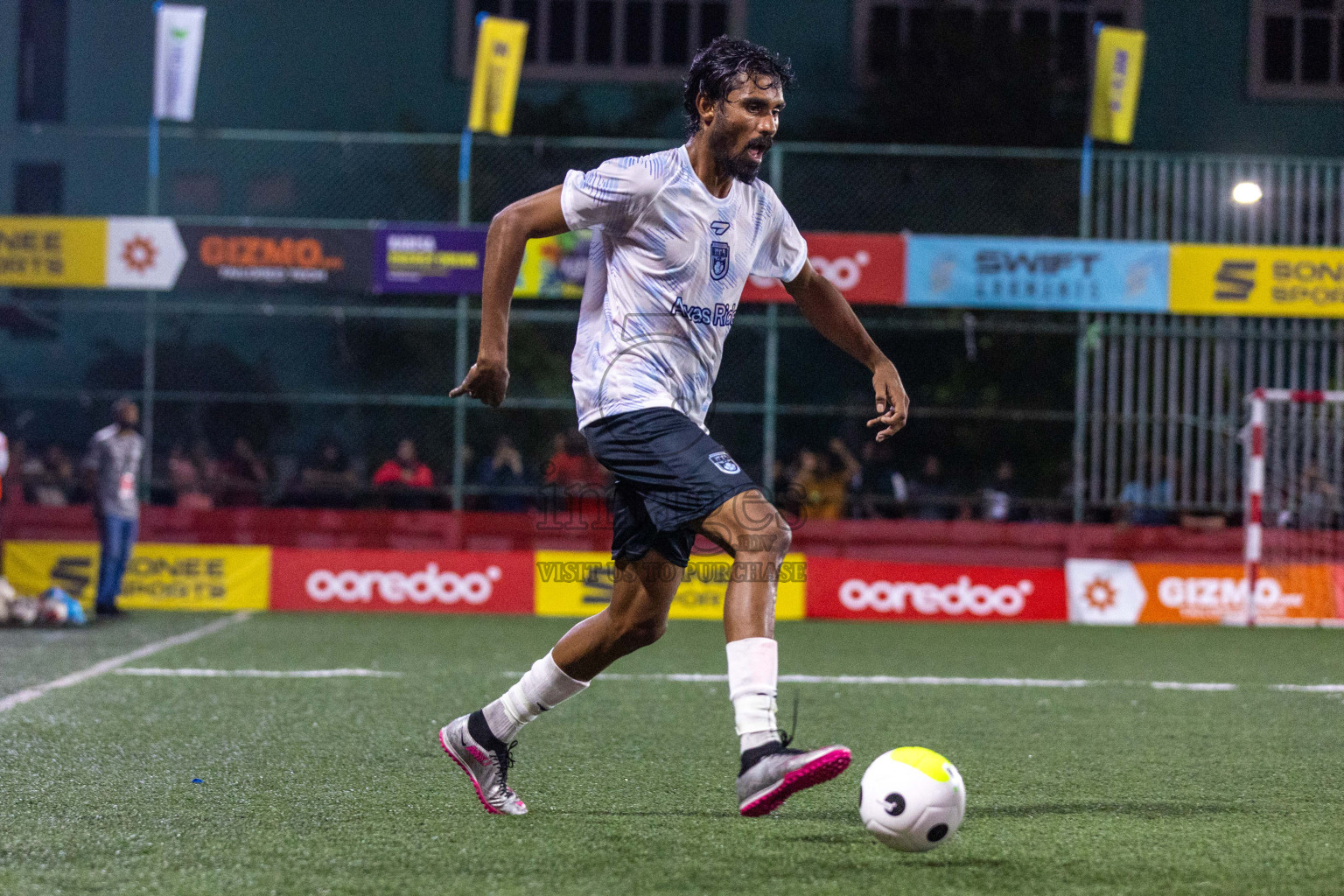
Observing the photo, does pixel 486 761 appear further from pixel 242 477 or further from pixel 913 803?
pixel 242 477

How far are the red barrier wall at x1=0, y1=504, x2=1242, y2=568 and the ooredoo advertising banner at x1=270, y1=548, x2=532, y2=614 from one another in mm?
393

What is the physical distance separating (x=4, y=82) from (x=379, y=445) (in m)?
10.1

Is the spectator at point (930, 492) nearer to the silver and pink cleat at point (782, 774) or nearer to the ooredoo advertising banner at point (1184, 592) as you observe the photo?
the ooredoo advertising banner at point (1184, 592)

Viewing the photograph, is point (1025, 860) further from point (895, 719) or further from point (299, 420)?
point (299, 420)

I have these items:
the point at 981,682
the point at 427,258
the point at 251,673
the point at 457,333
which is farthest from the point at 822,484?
the point at 251,673

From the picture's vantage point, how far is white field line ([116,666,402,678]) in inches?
325

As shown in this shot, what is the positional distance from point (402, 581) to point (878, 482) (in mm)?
6824

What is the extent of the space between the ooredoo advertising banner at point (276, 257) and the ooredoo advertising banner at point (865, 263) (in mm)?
4001

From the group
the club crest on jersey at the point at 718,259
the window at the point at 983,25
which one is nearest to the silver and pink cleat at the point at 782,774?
the club crest on jersey at the point at 718,259

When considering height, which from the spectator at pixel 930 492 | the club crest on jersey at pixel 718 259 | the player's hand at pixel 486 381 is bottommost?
the spectator at pixel 930 492

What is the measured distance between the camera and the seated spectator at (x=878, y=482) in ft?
51.8

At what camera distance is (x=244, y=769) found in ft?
16.9

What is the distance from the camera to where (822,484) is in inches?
608

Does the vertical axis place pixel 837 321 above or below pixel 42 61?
below
